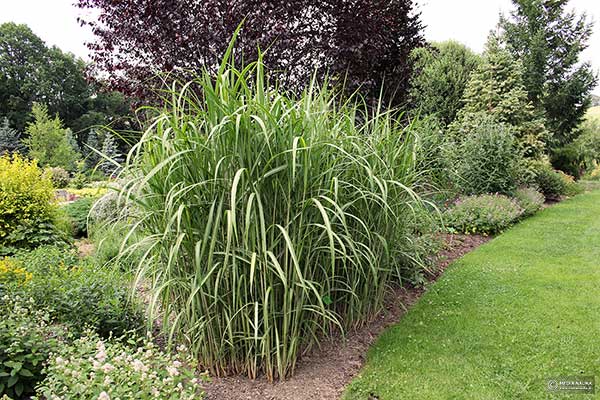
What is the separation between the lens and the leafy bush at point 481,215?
5266mm

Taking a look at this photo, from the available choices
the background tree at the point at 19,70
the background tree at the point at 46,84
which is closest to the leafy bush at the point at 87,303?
the background tree at the point at 46,84

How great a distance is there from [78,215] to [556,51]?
47.6 ft

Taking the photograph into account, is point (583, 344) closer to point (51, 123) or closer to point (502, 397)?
point (502, 397)

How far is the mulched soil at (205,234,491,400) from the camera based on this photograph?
73.3 inches

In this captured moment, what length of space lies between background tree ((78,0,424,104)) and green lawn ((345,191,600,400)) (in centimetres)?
237

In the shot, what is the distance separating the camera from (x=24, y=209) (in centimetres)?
440

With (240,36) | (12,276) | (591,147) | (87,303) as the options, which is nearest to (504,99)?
(240,36)

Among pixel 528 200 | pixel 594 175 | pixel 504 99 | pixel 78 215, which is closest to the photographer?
pixel 78 215

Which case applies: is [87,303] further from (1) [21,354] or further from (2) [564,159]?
(2) [564,159]

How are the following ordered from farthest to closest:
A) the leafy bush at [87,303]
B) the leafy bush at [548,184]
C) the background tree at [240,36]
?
1. the leafy bush at [548,184]
2. the background tree at [240,36]
3. the leafy bush at [87,303]

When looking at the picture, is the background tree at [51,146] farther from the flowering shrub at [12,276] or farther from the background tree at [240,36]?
the flowering shrub at [12,276]

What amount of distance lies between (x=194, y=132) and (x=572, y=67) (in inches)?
592

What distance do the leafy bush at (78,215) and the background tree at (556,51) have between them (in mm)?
12912

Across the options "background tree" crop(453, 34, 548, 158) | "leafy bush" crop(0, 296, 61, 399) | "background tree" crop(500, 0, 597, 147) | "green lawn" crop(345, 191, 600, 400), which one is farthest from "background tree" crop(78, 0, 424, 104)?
"background tree" crop(500, 0, 597, 147)
